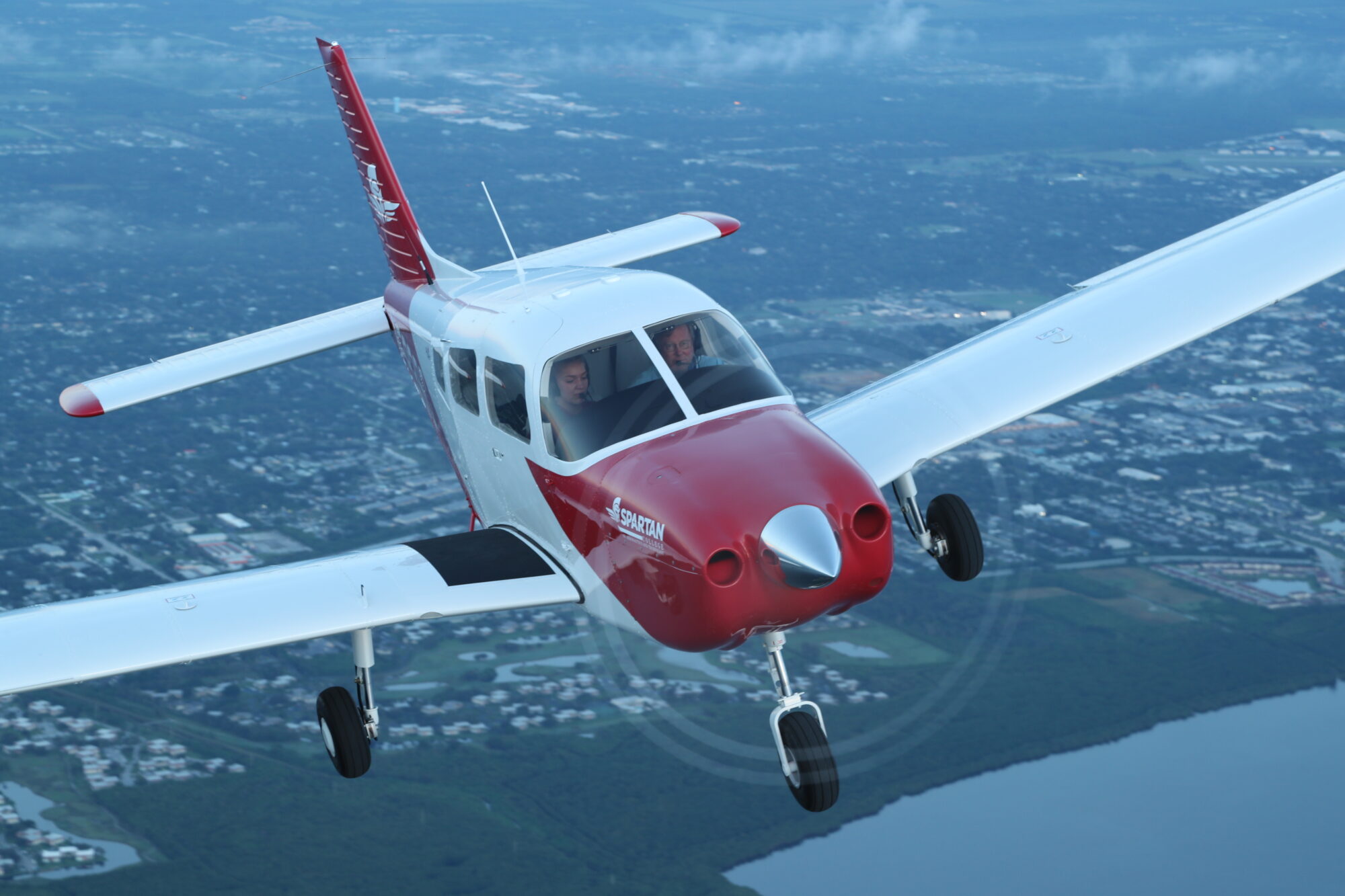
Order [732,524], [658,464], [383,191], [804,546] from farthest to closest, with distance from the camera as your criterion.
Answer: [383,191], [658,464], [732,524], [804,546]

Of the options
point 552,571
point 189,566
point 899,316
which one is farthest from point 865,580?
point 899,316

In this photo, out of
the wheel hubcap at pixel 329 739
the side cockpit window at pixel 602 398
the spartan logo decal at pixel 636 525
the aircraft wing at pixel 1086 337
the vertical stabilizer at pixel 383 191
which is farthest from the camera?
the vertical stabilizer at pixel 383 191

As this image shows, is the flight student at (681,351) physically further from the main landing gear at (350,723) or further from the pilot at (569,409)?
the main landing gear at (350,723)

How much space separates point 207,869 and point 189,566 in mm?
39861

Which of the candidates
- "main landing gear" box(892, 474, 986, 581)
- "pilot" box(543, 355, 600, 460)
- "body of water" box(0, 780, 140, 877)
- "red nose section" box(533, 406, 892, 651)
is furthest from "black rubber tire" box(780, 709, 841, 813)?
"body of water" box(0, 780, 140, 877)

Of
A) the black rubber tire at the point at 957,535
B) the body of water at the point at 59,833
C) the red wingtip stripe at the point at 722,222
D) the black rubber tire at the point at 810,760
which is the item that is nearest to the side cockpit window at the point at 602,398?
the black rubber tire at the point at 810,760

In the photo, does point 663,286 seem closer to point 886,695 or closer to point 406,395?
point 886,695

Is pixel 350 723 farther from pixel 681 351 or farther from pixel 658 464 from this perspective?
pixel 681 351

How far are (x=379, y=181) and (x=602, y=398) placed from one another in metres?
11.8

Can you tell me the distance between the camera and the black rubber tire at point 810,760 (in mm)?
13570

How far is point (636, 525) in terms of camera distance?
13625mm

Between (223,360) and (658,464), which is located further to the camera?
(223,360)

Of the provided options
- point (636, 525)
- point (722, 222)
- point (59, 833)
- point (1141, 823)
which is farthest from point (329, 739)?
point (1141, 823)

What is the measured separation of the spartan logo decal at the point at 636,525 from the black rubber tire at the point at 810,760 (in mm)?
2429
